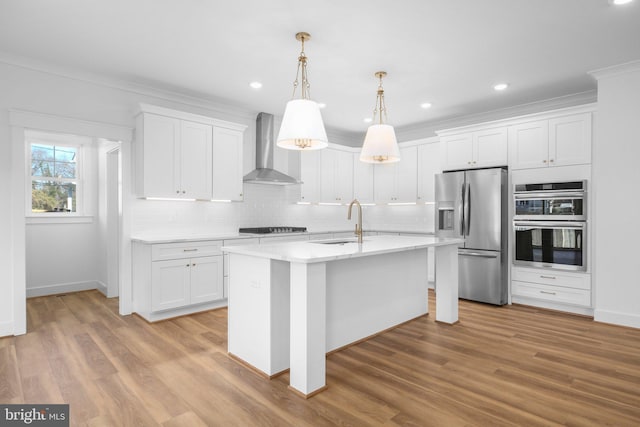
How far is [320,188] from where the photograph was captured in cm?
623

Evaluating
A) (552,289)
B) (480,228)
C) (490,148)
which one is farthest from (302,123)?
(552,289)

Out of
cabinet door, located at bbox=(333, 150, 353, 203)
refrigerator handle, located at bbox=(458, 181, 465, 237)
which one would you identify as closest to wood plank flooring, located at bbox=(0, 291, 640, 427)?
refrigerator handle, located at bbox=(458, 181, 465, 237)

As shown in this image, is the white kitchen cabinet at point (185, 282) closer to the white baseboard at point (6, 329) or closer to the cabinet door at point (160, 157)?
the cabinet door at point (160, 157)

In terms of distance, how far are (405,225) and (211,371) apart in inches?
182

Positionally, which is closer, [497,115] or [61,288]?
[61,288]

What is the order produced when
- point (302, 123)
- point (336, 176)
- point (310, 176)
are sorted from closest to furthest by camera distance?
point (302, 123)
point (310, 176)
point (336, 176)

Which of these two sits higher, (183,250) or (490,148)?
(490,148)

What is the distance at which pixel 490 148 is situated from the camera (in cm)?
499

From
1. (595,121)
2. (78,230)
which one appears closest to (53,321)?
(78,230)

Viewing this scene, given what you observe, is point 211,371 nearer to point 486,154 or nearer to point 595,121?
point 486,154

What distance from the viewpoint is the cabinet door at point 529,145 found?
4.54 m

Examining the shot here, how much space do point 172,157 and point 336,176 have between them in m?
2.93

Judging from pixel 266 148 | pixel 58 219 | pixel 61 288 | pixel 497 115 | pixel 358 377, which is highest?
pixel 497 115

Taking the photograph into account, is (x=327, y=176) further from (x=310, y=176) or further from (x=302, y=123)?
(x=302, y=123)
